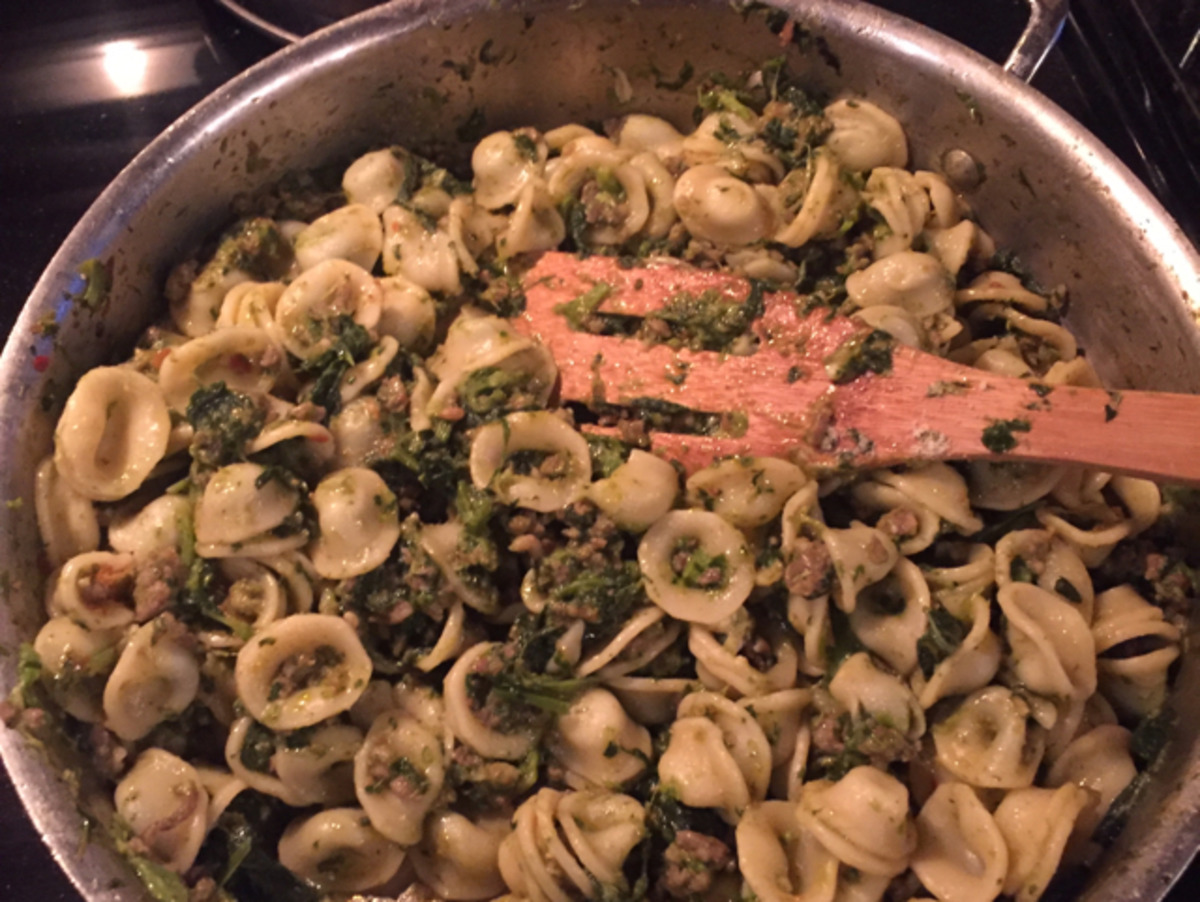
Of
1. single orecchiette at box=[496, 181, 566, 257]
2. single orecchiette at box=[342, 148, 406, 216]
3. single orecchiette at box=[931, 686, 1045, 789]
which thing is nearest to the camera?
single orecchiette at box=[931, 686, 1045, 789]

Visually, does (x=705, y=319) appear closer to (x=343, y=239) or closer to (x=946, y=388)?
(x=946, y=388)

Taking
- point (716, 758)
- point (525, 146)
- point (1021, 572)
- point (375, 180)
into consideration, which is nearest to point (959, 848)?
point (716, 758)

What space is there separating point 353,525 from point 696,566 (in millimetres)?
1092

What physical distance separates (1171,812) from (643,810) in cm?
142

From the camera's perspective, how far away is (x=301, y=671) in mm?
2932

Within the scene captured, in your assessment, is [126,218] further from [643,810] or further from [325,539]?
[643,810]

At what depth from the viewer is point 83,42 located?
4.42m

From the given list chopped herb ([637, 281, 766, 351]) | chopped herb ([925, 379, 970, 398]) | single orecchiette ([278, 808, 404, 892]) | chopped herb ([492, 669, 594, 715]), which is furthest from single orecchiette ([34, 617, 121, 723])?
chopped herb ([925, 379, 970, 398])

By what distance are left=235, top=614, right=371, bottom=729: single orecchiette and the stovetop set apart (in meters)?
1.94

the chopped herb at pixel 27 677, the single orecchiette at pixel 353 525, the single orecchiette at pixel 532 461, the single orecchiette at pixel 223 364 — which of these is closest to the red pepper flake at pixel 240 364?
the single orecchiette at pixel 223 364

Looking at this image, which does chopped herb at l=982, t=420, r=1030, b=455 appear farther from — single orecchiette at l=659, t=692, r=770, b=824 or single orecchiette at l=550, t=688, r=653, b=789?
single orecchiette at l=550, t=688, r=653, b=789

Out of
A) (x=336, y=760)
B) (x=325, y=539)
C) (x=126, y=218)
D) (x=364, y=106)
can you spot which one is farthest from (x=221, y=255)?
(x=336, y=760)

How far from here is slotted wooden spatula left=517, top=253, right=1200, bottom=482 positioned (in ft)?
9.19

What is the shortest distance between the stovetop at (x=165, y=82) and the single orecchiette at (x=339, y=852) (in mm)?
2352
